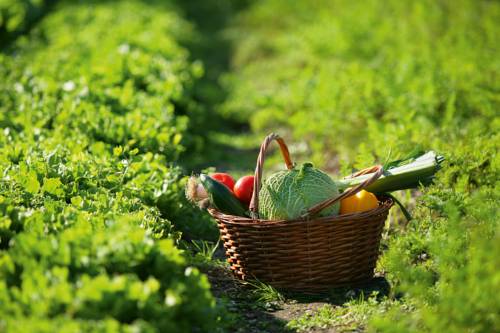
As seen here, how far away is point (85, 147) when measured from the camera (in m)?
5.53

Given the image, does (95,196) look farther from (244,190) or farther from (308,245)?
(308,245)

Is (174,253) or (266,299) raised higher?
(174,253)

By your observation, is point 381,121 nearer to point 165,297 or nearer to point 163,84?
point 163,84

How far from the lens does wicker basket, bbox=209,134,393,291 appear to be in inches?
155

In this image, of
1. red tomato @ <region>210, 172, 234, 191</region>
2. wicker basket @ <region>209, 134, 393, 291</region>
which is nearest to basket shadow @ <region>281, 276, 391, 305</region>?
wicker basket @ <region>209, 134, 393, 291</region>

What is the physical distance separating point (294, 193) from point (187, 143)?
2958 mm

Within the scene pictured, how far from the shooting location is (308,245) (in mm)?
3955

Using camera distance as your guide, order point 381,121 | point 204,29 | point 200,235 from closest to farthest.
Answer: point 200,235 < point 381,121 < point 204,29

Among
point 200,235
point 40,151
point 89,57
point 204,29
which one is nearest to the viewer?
point 40,151

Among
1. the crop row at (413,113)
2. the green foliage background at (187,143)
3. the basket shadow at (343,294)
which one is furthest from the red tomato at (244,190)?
the crop row at (413,113)

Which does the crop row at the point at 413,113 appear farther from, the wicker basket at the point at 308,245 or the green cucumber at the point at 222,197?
the green cucumber at the point at 222,197

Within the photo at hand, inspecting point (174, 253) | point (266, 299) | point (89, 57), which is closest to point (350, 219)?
point (266, 299)

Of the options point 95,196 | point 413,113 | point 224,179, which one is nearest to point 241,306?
point 224,179

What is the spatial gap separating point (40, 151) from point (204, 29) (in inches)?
600
